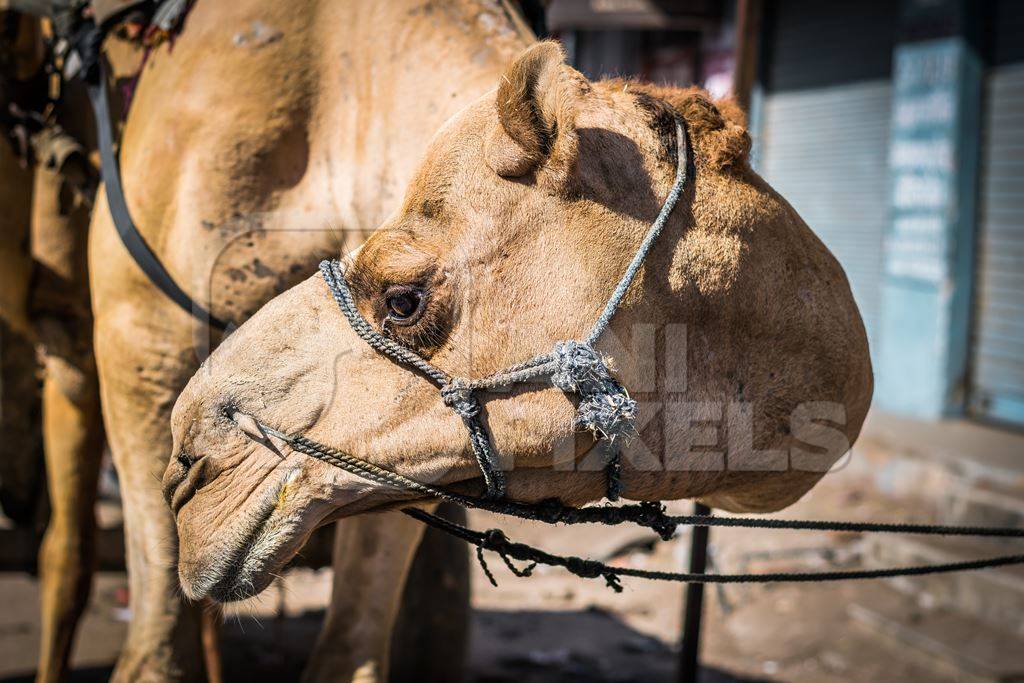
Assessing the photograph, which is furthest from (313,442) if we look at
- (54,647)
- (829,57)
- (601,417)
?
(829,57)

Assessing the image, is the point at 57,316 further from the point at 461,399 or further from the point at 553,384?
the point at 553,384

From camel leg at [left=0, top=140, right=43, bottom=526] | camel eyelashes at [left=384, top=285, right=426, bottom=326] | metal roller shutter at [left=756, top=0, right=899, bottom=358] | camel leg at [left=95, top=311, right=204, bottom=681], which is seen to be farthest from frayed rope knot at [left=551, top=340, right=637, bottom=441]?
metal roller shutter at [left=756, top=0, right=899, bottom=358]

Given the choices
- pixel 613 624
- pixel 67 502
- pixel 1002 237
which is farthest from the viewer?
pixel 1002 237

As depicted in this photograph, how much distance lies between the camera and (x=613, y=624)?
552cm

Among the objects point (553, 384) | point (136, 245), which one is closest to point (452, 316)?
point (553, 384)

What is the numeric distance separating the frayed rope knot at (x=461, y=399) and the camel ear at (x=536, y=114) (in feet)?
1.44

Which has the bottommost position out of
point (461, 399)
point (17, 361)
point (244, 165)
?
point (17, 361)

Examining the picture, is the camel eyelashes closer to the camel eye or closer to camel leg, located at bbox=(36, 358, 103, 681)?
the camel eye

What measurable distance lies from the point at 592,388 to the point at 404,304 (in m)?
0.42

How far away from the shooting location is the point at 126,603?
18.3 ft

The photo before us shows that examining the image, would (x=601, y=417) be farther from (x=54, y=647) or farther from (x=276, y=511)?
(x=54, y=647)

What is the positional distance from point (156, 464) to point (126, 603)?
10.5ft

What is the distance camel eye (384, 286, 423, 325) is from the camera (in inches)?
78.6

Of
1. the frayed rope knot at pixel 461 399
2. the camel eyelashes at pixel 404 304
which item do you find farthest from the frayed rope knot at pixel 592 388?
the camel eyelashes at pixel 404 304
